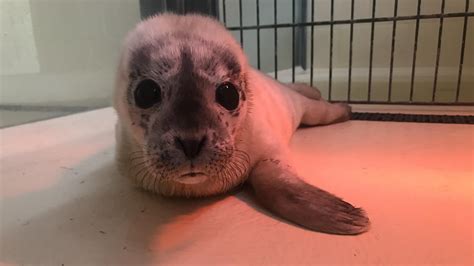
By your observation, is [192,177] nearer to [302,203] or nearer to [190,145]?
[190,145]

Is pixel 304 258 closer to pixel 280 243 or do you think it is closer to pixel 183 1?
pixel 280 243

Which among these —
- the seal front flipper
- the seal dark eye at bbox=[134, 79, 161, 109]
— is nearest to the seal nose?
the seal dark eye at bbox=[134, 79, 161, 109]

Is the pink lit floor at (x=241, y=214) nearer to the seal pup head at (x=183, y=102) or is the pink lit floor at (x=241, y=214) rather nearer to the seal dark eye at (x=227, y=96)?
the seal pup head at (x=183, y=102)

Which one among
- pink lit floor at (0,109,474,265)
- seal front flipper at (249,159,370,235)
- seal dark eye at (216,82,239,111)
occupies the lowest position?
pink lit floor at (0,109,474,265)

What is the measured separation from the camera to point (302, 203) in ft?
2.69

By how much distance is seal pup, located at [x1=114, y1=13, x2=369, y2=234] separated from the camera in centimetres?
69

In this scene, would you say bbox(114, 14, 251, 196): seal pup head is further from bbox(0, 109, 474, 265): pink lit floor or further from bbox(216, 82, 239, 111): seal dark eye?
bbox(0, 109, 474, 265): pink lit floor

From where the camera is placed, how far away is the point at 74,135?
63.8 inches

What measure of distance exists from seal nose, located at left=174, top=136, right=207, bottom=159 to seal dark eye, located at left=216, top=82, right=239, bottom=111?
4.8 inches

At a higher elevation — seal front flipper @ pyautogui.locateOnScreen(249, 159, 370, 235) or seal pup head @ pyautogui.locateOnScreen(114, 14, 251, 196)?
seal pup head @ pyautogui.locateOnScreen(114, 14, 251, 196)

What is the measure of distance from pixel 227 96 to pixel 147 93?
5.8 inches

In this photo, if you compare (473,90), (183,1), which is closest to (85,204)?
(183,1)

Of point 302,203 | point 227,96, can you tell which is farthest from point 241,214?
point 227,96

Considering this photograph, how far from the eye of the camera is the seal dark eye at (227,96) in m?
0.77
